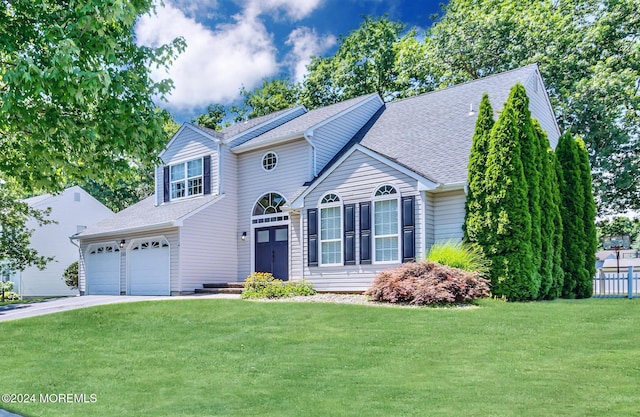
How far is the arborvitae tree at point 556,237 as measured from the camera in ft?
47.6

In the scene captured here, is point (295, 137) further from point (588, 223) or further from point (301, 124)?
point (588, 223)

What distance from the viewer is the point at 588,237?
16.4 meters

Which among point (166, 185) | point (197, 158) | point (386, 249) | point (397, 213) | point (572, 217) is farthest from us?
point (166, 185)

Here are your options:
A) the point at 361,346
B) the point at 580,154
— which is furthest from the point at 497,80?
the point at 361,346

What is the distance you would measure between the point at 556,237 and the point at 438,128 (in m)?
5.03

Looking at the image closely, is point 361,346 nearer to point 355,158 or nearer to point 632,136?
point 355,158

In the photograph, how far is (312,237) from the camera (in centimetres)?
1619

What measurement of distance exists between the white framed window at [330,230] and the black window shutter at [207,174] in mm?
5872

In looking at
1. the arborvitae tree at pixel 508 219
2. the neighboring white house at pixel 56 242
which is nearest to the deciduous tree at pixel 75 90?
the arborvitae tree at pixel 508 219

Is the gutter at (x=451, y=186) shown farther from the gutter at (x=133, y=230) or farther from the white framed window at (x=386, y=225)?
the gutter at (x=133, y=230)

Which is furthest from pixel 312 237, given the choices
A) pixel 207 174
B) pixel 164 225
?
pixel 207 174

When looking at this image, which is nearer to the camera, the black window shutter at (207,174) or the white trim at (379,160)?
A: the white trim at (379,160)

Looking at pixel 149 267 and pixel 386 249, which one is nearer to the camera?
pixel 386 249

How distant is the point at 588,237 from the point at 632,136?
30.2ft
